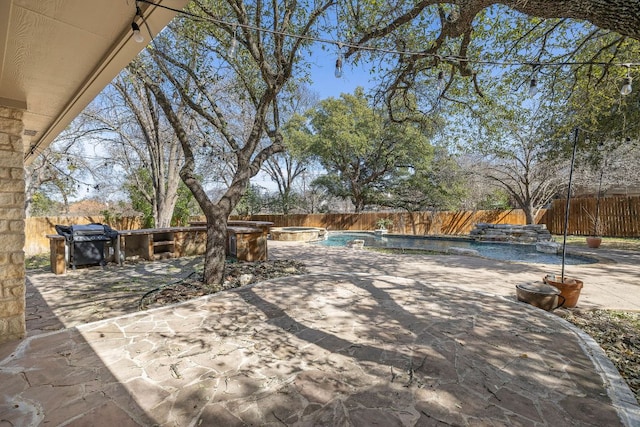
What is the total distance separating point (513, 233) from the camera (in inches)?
490

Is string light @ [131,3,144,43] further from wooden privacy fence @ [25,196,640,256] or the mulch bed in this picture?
wooden privacy fence @ [25,196,640,256]

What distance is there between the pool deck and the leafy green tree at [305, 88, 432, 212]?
1323 cm

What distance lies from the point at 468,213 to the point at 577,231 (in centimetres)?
491

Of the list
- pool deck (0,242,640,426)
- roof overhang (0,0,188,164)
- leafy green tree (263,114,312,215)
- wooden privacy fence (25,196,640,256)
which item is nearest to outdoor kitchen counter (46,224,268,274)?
pool deck (0,242,640,426)

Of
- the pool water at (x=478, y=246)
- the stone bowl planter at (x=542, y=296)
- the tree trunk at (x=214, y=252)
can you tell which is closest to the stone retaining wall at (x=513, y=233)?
the pool water at (x=478, y=246)

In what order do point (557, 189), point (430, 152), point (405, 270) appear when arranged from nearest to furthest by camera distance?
point (405, 270) < point (557, 189) < point (430, 152)

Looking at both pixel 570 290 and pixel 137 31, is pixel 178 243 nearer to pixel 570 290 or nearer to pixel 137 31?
→ pixel 137 31

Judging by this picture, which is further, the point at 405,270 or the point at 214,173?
the point at 214,173

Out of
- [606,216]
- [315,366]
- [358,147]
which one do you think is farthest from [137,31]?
[606,216]

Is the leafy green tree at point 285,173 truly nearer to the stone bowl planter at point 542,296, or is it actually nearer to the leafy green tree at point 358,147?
the leafy green tree at point 358,147

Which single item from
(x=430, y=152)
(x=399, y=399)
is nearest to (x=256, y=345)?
(x=399, y=399)

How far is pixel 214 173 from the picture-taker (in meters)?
17.8

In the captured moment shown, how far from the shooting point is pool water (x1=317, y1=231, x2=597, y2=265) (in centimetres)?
859

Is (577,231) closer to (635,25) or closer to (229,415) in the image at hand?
(635,25)
